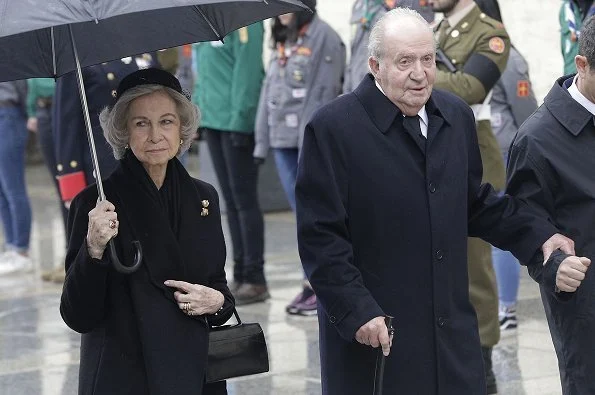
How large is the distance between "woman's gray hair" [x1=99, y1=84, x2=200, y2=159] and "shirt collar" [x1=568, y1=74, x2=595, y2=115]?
49.0 inches

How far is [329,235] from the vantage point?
4.04 meters

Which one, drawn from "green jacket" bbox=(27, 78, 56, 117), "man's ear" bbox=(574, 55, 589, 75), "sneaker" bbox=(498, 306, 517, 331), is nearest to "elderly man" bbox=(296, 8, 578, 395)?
"man's ear" bbox=(574, 55, 589, 75)

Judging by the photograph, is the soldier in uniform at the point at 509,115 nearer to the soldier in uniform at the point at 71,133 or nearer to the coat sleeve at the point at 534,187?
the soldier in uniform at the point at 71,133

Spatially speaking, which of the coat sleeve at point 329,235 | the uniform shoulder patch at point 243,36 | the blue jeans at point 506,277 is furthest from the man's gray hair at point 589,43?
the uniform shoulder patch at point 243,36

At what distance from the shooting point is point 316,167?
13.5 feet

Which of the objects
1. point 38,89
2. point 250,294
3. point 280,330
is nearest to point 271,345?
point 280,330

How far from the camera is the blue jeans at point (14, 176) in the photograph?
10227mm

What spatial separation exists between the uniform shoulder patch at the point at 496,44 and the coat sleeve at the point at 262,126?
2.26 m

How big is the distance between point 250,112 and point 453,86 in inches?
103

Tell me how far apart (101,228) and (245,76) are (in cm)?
471

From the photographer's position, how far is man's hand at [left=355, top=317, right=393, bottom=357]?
3938mm

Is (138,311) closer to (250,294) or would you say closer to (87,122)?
(87,122)

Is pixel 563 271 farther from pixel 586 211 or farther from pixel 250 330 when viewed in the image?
pixel 250 330

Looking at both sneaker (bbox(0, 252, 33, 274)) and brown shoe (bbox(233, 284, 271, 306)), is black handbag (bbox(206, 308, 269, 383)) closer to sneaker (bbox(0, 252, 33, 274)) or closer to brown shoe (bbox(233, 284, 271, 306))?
brown shoe (bbox(233, 284, 271, 306))
